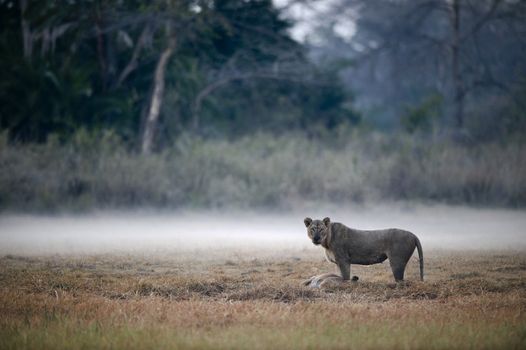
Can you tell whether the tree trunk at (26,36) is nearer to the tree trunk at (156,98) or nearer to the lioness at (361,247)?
the tree trunk at (156,98)

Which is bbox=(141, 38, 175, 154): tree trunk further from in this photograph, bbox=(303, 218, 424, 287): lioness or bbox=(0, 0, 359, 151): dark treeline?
bbox=(303, 218, 424, 287): lioness

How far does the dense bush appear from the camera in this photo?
21078 millimetres

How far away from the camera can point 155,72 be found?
84.0 feet

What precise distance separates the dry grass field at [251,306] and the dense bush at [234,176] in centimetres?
840

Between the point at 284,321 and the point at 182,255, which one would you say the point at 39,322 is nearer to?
the point at 284,321

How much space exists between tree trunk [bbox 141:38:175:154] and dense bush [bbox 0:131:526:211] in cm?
91

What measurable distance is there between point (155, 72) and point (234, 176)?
5.02m

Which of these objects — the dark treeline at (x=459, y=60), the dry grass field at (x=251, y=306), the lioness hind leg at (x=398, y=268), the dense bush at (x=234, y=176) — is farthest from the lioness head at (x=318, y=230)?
the dark treeline at (x=459, y=60)

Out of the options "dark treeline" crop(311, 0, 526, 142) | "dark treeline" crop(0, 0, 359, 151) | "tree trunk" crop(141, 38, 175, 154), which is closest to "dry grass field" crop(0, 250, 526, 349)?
"dark treeline" crop(0, 0, 359, 151)

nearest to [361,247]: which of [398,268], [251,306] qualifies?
[398,268]

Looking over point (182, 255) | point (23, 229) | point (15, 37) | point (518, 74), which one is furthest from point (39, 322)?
point (518, 74)

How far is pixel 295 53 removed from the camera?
2930 centimetres

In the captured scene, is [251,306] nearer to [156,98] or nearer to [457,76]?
[156,98]

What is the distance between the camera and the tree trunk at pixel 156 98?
25.1 meters
